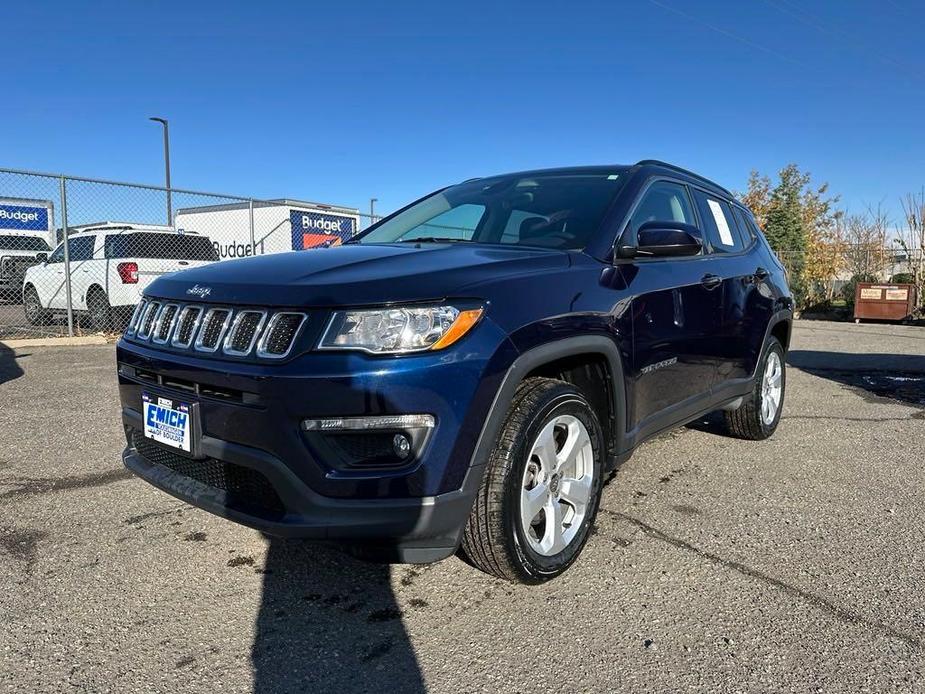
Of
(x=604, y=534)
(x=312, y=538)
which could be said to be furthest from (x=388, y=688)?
(x=604, y=534)

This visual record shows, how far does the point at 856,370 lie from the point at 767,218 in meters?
25.9

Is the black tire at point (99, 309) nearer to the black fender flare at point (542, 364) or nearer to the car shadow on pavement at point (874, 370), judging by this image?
the black fender flare at point (542, 364)

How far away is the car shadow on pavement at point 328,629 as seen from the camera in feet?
6.91

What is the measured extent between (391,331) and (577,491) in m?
1.12

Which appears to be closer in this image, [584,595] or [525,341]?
[525,341]

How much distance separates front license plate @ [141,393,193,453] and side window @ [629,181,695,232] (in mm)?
2160

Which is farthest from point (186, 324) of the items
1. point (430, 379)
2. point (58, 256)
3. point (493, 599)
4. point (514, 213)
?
point (58, 256)

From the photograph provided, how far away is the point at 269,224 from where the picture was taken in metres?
16.5

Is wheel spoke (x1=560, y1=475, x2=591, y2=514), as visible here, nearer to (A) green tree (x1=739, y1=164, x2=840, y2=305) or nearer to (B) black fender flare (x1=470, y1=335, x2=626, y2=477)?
(B) black fender flare (x1=470, y1=335, x2=626, y2=477)

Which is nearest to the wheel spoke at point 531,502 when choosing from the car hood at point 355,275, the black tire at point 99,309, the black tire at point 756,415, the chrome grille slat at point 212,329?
the car hood at point 355,275

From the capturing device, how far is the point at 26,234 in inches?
614

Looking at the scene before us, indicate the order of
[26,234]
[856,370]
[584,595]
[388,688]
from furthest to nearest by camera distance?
[26,234]
[856,370]
[584,595]
[388,688]

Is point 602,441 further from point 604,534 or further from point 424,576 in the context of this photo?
point 424,576

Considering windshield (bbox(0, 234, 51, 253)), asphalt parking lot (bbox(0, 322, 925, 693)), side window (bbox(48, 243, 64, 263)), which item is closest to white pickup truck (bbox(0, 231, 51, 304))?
windshield (bbox(0, 234, 51, 253))
